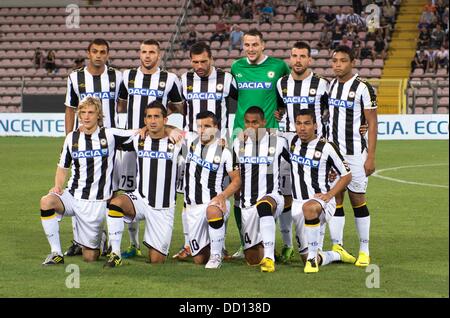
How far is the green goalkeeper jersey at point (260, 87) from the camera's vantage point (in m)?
7.28

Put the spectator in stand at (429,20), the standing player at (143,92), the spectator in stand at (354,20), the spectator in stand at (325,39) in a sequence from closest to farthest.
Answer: the standing player at (143,92), the spectator in stand at (429,20), the spectator in stand at (354,20), the spectator in stand at (325,39)

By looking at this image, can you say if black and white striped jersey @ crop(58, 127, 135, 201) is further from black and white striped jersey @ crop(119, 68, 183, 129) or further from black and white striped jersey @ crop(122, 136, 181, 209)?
black and white striped jersey @ crop(119, 68, 183, 129)

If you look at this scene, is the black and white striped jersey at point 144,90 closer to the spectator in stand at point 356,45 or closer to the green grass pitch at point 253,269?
the green grass pitch at point 253,269

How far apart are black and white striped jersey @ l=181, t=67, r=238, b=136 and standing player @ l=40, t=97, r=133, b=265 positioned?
637 millimetres

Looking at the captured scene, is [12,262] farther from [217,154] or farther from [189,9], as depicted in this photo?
[189,9]

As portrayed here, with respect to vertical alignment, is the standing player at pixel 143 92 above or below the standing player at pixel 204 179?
above

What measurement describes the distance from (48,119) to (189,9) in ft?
23.1

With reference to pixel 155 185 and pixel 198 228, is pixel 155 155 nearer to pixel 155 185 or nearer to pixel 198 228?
pixel 155 185

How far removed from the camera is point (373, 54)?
24.3 meters

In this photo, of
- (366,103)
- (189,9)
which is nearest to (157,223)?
(366,103)

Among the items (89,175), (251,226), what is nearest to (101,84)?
(89,175)

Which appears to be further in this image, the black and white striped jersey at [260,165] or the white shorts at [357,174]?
the white shorts at [357,174]

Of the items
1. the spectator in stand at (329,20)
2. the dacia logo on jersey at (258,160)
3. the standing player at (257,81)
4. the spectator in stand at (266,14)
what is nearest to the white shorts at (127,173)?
the standing player at (257,81)

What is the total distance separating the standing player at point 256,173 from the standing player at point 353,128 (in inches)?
20.0
